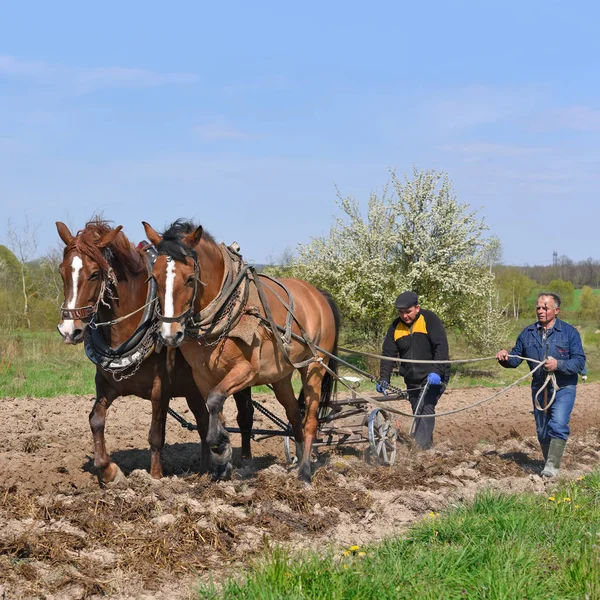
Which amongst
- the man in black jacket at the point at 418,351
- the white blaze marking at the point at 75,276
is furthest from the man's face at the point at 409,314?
the white blaze marking at the point at 75,276

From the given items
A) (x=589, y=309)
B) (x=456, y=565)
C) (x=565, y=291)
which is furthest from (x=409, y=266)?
(x=565, y=291)

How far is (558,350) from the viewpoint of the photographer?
7062 mm

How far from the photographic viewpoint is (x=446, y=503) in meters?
5.98

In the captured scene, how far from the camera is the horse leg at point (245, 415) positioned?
7.57m

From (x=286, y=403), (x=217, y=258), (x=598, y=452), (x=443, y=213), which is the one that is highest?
(x=443, y=213)

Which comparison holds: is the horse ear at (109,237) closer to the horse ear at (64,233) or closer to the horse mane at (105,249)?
the horse mane at (105,249)

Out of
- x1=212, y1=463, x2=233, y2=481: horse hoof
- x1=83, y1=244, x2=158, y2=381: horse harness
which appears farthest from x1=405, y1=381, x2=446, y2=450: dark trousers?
x1=83, y1=244, x2=158, y2=381: horse harness

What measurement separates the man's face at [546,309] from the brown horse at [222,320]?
2.04 meters

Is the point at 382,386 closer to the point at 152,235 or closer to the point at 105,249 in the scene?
the point at 152,235

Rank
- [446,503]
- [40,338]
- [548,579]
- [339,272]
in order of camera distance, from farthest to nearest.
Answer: [339,272]
[40,338]
[446,503]
[548,579]

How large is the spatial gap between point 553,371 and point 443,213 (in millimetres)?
13055

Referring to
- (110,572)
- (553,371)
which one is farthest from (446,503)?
(110,572)

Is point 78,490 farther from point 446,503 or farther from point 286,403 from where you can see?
point 446,503

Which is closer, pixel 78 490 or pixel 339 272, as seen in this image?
pixel 78 490
